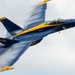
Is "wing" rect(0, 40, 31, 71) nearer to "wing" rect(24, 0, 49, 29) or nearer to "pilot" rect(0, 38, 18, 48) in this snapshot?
"pilot" rect(0, 38, 18, 48)

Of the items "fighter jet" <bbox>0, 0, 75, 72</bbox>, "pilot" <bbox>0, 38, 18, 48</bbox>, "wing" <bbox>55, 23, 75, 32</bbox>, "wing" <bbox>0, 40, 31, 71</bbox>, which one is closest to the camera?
"wing" <bbox>0, 40, 31, 71</bbox>

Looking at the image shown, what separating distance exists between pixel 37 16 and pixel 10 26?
6160 millimetres

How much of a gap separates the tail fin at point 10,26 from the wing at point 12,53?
419 cm

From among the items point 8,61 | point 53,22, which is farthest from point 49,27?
point 8,61

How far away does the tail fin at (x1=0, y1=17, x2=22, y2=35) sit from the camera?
235 ft

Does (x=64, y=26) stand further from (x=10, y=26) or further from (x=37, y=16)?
(x=10, y=26)

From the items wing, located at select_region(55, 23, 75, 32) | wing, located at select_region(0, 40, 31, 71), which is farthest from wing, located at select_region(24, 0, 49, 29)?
wing, located at select_region(0, 40, 31, 71)

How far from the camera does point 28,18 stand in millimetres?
76688

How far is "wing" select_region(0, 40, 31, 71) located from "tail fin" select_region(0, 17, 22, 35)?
165 inches

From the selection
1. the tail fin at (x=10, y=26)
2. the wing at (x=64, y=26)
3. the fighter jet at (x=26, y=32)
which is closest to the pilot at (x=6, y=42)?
the fighter jet at (x=26, y=32)

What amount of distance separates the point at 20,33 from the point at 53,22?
576 centimetres

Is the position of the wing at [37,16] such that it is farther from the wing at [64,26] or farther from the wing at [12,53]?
the wing at [12,53]

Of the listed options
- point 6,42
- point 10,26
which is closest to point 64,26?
point 10,26

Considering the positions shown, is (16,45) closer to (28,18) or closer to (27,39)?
Answer: (27,39)
